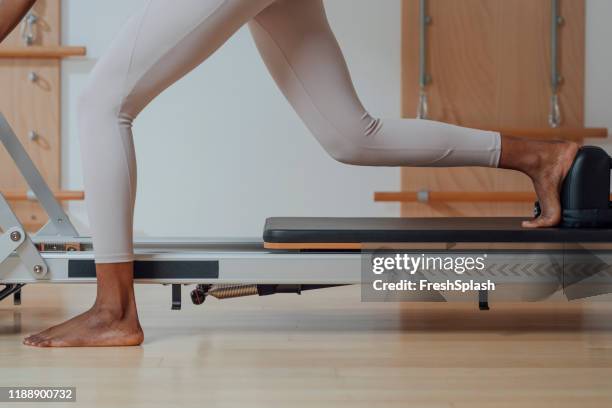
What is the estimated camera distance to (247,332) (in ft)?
6.64

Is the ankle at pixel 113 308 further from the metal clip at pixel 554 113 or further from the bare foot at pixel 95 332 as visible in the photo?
the metal clip at pixel 554 113

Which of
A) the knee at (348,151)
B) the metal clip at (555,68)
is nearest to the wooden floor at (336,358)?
the knee at (348,151)

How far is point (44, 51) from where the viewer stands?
3.53 metres

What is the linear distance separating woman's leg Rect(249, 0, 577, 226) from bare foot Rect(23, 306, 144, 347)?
1.85 ft

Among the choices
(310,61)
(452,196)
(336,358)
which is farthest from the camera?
(452,196)

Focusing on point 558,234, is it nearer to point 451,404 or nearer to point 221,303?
point 451,404

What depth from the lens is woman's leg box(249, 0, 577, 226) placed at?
1.88m

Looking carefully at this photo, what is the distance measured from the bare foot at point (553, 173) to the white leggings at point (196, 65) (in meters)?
0.11

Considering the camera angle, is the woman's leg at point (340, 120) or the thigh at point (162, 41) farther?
the woman's leg at point (340, 120)

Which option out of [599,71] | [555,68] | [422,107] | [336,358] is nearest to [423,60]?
[422,107]

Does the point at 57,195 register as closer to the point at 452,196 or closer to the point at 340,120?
the point at 452,196

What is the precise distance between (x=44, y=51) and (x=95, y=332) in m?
2.05

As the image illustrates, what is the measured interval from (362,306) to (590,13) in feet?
6.02

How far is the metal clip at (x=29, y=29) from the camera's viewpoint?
11.7ft
